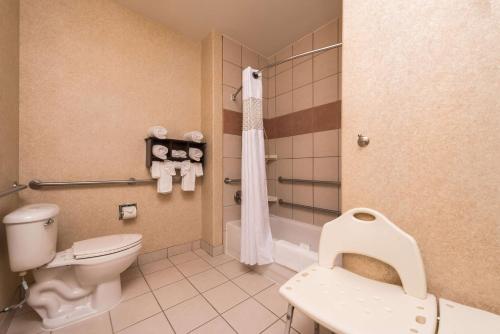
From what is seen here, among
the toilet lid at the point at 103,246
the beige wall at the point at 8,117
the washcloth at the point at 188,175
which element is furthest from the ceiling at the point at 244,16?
the toilet lid at the point at 103,246

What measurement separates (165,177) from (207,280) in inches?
37.0

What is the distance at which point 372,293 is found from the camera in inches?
28.3

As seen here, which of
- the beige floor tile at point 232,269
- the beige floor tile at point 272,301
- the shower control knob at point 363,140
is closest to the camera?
the shower control knob at point 363,140

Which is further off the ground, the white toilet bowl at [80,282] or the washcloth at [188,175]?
the washcloth at [188,175]

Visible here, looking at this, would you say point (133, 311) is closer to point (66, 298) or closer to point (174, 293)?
point (174, 293)

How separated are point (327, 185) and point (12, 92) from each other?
238cm

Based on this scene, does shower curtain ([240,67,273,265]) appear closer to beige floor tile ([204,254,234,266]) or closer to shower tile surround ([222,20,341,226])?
beige floor tile ([204,254,234,266])

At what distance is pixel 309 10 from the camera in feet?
5.41

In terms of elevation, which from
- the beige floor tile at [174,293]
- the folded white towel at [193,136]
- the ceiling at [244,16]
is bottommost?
the beige floor tile at [174,293]

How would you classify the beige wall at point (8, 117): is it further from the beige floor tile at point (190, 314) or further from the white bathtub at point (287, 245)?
the white bathtub at point (287, 245)

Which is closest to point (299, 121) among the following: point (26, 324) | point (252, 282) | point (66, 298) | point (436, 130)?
point (436, 130)

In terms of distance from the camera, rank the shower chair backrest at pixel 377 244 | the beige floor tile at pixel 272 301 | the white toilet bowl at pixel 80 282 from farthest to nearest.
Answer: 1. the beige floor tile at pixel 272 301
2. the white toilet bowl at pixel 80 282
3. the shower chair backrest at pixel 377 244

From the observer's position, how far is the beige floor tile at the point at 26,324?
102cm

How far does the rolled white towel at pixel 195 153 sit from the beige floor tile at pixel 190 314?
115 centimetres
